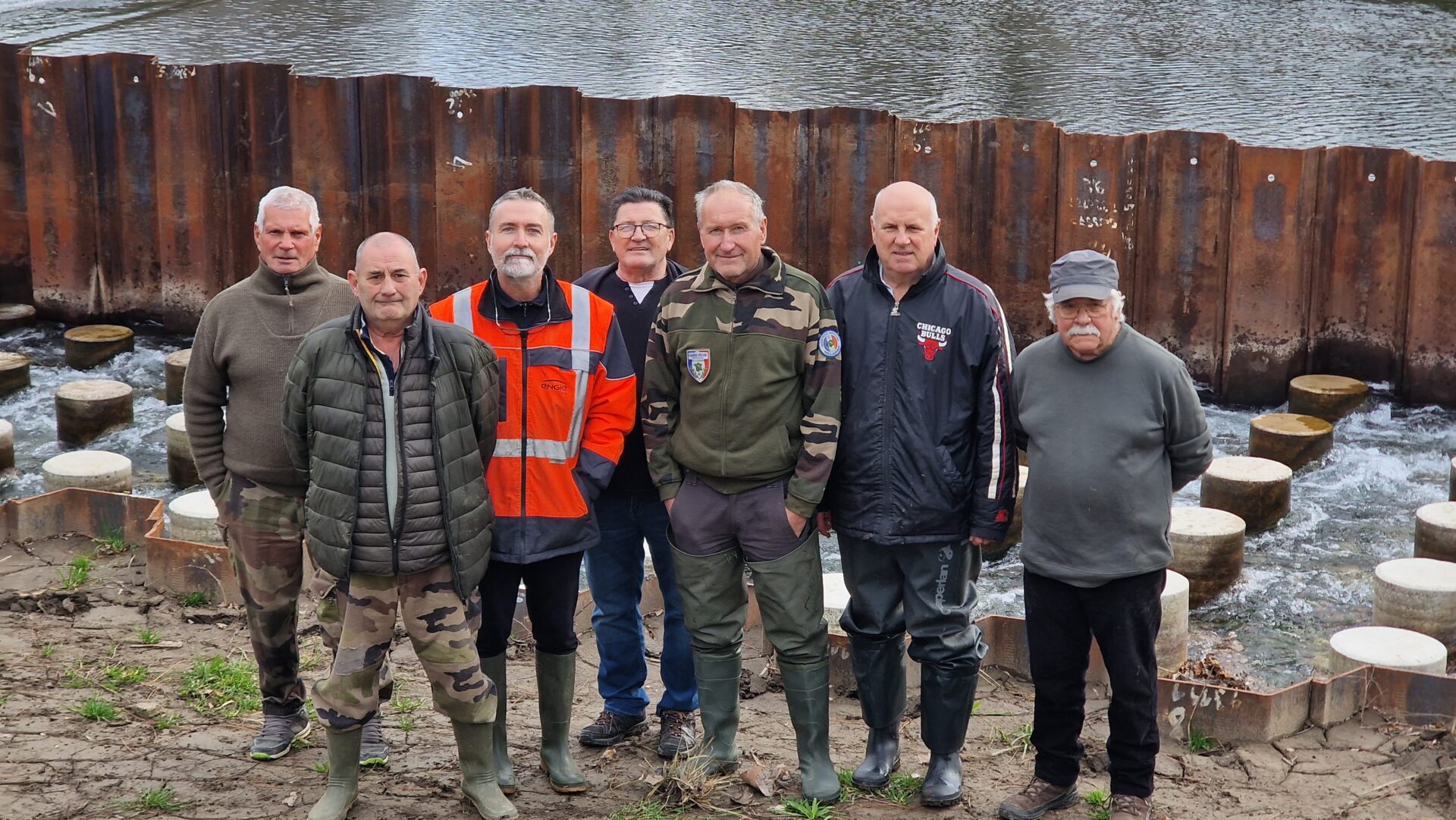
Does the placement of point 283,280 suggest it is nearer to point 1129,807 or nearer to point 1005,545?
point 1129,807

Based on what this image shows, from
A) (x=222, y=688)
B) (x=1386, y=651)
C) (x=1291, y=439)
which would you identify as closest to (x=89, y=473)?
(x=222, y=688)

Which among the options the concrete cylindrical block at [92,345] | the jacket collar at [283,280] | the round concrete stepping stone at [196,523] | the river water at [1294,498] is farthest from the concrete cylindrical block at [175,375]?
the jacket collar at [283,280]

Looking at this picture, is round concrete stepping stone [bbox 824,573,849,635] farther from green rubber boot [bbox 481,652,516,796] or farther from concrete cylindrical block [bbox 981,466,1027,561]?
green rubber boot [bbox 481,652,516,796]

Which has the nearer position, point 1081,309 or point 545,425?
point 1081,309

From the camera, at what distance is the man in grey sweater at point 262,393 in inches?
195

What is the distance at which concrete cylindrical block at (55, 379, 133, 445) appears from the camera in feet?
32.6

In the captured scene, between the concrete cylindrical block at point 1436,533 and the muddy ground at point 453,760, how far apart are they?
2.18m

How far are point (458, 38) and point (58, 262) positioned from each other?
7.12 metres

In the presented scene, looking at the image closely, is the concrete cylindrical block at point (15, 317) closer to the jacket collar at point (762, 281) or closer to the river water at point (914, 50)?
the river water at point (914, 50)

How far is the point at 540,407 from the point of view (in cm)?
475

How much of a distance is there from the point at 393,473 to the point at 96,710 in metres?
1.96

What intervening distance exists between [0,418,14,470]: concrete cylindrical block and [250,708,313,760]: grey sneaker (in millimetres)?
4969

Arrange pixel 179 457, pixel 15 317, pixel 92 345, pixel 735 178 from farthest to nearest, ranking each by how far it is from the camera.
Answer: pixel 15 317
pixel 92 345
pixel 735 178
pixel 179 457

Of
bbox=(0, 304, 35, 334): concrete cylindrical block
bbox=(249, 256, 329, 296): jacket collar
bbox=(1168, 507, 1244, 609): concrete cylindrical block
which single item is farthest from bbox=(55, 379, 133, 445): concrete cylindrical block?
bbox=(1168, 507, 1244, 609): concrete cylindrical block
